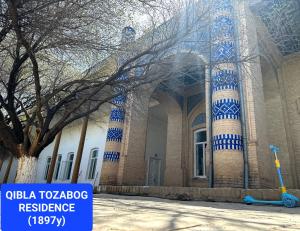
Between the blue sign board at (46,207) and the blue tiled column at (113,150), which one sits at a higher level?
the blue tiled column at (113,150)

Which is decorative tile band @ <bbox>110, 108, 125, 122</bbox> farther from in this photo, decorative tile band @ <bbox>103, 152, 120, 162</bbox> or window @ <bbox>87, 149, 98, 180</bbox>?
window @ <bbox>87, 149, 98, 180</bbox>

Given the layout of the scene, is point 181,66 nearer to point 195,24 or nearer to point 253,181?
point 195,24

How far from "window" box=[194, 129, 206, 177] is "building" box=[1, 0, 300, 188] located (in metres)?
0.05

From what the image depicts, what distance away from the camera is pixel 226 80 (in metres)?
7.71

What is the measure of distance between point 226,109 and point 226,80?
34.7 inches

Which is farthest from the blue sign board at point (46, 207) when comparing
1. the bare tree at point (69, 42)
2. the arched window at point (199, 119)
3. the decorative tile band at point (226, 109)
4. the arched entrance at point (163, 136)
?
the arched window at point (199, 119)

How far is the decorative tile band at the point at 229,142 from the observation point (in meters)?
7.07

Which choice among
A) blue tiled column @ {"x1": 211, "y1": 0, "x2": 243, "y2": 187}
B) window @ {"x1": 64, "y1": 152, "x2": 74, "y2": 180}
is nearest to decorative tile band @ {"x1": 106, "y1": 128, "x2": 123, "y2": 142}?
blue tiled column @ {"x1": 211, "y1": 0, "x2": 243, "y2": 187}

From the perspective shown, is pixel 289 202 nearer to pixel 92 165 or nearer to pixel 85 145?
pixel 92 165

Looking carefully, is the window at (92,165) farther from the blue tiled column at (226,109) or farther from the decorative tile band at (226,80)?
the decorative tile band at (226,80)

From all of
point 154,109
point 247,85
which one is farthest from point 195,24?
point 154,109

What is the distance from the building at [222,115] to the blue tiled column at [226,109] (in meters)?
0.03

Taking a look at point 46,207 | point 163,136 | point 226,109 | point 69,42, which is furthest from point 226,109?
point 163,136

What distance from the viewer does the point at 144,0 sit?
4117 mm
